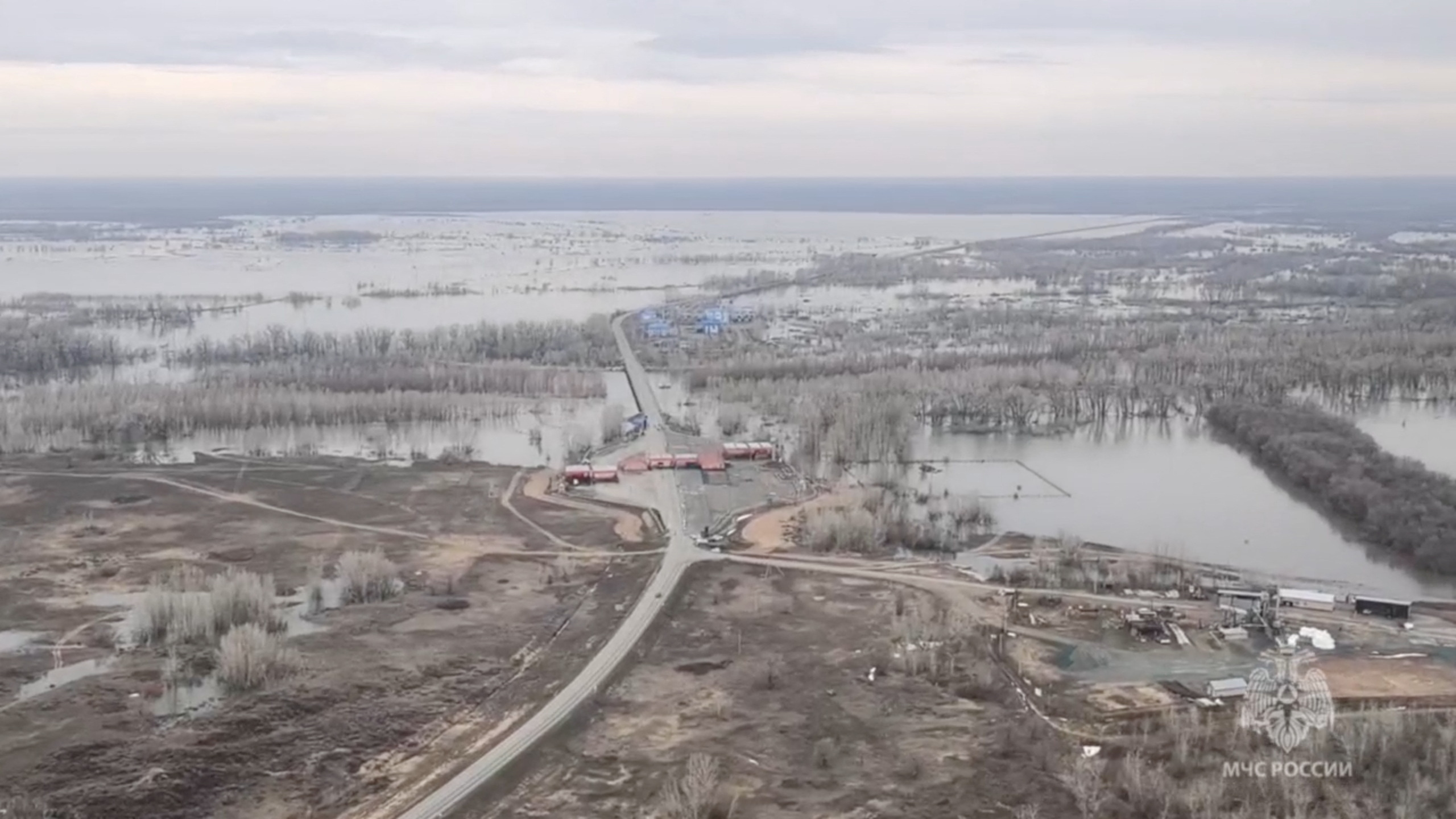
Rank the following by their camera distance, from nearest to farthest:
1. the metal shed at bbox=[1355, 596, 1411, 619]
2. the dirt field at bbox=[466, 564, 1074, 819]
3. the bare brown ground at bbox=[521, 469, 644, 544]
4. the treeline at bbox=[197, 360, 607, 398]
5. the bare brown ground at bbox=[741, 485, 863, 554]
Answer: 1. the dirt field at bbox=[466, 564, 1074, 819]
2. the metal shed at bbox=[1355, 596, 1411, 619]
3. the bare brown ground at bbox=[741, 485, 863, 554]
4. the bare brown ground at bbox=[521, 469, 644, 544]
5. the treeline at bbox=[197, 360, 607, 398]

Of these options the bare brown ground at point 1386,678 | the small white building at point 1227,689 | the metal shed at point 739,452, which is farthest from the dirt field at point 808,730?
the metal shed at point 739,452

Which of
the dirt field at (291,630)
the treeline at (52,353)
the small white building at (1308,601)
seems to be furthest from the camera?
the treeline at (52,353)

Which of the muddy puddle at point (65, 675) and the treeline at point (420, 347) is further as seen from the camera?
the treeline at point (420, 347)

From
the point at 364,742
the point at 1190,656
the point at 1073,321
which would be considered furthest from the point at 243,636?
the point at 1073,321

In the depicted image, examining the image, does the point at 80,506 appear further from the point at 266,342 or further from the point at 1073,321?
the point at 1073,321

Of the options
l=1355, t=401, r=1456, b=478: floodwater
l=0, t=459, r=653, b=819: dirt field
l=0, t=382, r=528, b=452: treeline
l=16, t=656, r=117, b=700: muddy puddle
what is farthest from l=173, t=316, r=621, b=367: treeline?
l=16, t=656, r=117, b=700: muddy puddle

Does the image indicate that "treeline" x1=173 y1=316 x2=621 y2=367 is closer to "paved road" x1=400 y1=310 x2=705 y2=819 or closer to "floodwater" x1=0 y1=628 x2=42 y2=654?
"paved road" x1=400 y1=310 x2=705 y2=819

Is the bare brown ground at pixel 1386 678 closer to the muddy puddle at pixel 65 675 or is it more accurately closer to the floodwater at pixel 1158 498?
the floodwater at pixel 1158 498
